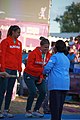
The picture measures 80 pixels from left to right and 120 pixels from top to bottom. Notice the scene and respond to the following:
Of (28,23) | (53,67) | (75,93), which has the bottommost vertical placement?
(75,93)

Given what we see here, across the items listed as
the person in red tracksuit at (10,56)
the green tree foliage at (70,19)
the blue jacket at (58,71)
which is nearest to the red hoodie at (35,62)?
the person in red tracksuit at (10,56)

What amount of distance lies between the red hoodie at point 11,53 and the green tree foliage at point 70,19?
55990 mm

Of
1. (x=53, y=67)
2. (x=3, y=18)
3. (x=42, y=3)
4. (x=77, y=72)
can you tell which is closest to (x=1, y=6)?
(x=3, y=18)

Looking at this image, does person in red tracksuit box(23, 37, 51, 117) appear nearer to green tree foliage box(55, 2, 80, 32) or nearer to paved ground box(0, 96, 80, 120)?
paved ground box(0, 96, 80, 120)

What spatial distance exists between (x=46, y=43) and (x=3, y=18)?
8.40m

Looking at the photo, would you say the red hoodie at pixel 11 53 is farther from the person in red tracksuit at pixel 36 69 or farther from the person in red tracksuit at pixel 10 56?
the person in red tracksuit at pixel 36 69

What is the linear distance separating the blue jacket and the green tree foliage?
57215 millimetres

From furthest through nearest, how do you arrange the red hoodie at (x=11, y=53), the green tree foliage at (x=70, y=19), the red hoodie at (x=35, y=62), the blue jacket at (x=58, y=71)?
the green tree foliage at (x=70, y=19) < the red hoodie at (x=35, y=62) < the red hoodie at (x=11, y=53) < the blue jacket at (x=58, y=71)

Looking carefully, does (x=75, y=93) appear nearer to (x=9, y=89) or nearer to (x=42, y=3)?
(x=9, y=89)

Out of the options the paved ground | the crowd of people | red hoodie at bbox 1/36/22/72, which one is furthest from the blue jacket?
the paved ground

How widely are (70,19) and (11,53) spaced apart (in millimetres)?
59238

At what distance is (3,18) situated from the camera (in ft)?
57.3

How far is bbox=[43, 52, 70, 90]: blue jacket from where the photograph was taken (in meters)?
7.77

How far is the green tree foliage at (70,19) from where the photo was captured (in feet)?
214
